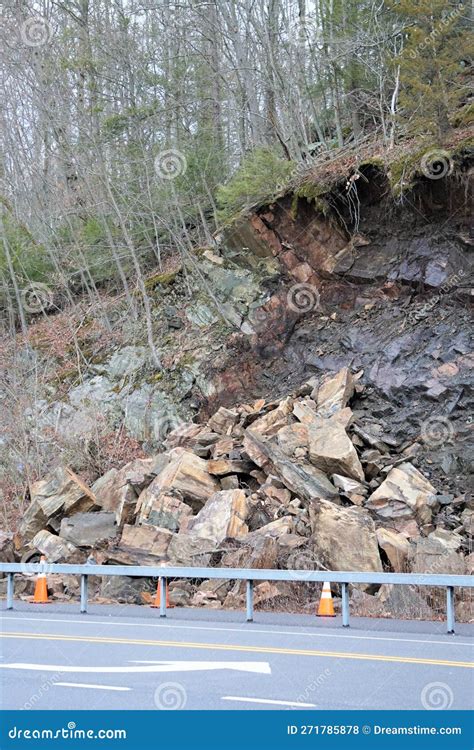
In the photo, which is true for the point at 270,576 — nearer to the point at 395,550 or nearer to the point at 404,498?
the point at 395,550

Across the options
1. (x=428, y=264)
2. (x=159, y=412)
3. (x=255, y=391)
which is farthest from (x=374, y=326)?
(x=159, y=412)

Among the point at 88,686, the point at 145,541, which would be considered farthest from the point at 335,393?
the point at 88,686

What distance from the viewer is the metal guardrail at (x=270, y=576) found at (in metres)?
10.9

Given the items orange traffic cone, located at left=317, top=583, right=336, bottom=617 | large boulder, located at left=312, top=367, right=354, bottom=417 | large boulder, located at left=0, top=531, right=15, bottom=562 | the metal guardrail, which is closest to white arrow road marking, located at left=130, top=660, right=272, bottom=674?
the metal guardrail

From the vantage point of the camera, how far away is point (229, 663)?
8.27 m

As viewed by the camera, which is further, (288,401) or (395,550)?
(288,401)

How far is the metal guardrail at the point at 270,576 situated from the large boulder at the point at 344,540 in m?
1.51

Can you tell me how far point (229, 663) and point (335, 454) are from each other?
8.94 m

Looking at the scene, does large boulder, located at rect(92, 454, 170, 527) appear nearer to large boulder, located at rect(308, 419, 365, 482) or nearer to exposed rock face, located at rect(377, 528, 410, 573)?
large boulder, located at rect(308, 419, 365, 482)

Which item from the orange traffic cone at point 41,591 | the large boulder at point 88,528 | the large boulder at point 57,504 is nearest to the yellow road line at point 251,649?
the orange traffic cone at point 41,591

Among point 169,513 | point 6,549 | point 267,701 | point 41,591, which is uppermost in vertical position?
point 267,701

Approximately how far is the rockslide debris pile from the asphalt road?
1.99 m

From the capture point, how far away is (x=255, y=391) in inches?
886
